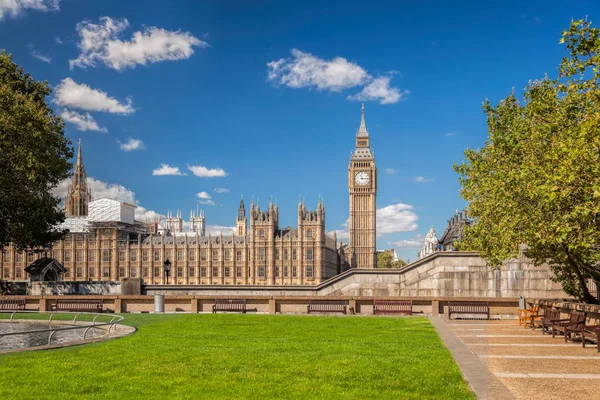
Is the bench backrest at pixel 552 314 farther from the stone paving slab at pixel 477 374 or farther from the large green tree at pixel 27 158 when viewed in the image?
the large green tree at pixel 27 158

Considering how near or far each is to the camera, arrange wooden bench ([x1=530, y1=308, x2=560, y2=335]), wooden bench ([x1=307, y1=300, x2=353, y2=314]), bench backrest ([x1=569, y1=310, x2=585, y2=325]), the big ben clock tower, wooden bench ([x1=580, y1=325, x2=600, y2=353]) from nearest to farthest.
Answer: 1. wooden bench ([x1=580, y1=325, x2=600, y2=353])
2. bench backrest ([x1=569, y1=310, x2=585, y2=325])
3. wooden bench ([x1=530, y1=308, x2=560, y2=335])
4. wooden bench ([x1=307, y1=300, x2=353, y2=314])
5. the big ben clock tower

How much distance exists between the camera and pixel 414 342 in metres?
15.6

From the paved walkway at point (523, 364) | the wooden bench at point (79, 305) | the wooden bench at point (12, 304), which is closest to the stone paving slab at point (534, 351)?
the paved walkway at point (523, 364)

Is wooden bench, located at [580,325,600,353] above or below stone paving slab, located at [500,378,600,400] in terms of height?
below

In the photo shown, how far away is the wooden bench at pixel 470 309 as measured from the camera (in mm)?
24516

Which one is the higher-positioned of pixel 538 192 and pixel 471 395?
pixel 538 192

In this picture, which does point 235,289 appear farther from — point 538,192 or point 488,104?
point 538,192

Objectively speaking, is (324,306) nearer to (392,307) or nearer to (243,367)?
(392,307)

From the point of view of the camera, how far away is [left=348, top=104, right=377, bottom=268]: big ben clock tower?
122750mm

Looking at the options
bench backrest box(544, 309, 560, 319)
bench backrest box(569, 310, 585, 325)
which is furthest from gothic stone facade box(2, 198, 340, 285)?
bench backrest box(569, 310, 585, 325)

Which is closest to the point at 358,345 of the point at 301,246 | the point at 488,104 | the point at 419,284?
the point at 419,284

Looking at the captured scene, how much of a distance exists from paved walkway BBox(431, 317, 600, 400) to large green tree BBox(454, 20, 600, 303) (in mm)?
2774

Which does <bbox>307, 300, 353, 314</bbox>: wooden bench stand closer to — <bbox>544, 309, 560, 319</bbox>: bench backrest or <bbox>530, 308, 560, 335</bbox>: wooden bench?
<bbox>530, 308, 560, 335</bbox>: wooden bench

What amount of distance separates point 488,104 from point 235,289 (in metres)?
15.7
